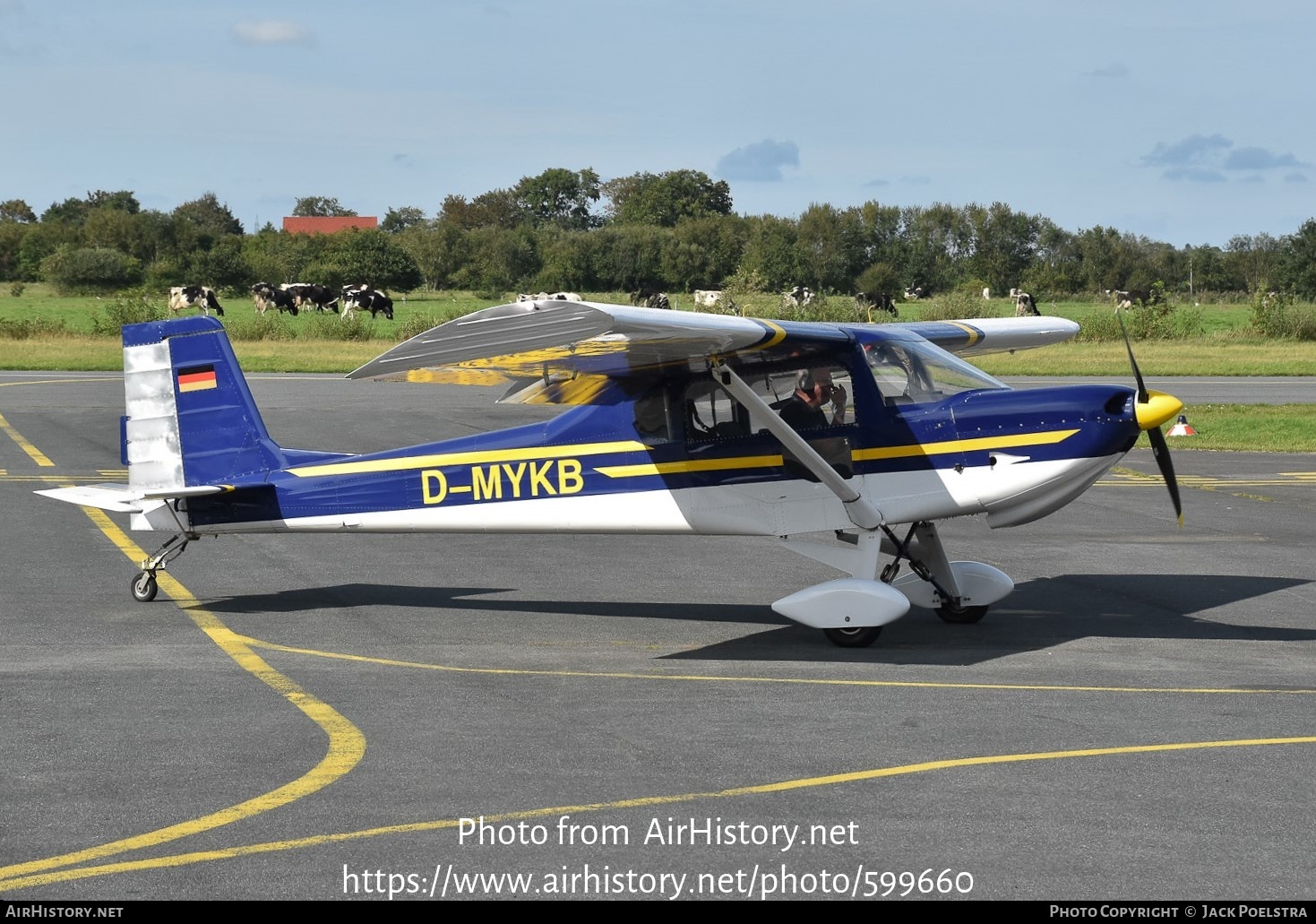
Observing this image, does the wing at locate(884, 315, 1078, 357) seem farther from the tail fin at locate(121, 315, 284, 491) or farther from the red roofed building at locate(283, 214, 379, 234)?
the red roofed building at locate(283, 214, 379, 234)

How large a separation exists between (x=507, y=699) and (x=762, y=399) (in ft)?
10.1

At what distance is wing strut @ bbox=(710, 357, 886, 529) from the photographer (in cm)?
1002

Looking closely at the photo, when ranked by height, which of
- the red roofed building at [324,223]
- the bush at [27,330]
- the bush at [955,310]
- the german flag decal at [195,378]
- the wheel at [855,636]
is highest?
the red roofed building at [324,223]

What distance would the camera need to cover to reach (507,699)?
867 cm

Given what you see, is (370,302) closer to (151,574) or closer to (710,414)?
(151,574)

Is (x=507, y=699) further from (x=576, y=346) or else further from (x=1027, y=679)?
(x=1027, y=679)

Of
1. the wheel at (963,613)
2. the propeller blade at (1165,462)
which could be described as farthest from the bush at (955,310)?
the propeller blade at (1165,462)

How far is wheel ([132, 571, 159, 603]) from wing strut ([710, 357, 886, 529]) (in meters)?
5.16

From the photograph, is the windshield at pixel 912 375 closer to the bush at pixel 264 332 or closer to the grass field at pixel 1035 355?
the grass field at pixel 1035 355

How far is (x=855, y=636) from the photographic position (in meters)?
10.1

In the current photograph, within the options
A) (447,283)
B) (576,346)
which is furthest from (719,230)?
(576,346)

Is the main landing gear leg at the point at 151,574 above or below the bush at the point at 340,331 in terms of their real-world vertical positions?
below

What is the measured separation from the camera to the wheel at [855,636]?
33.2 feet

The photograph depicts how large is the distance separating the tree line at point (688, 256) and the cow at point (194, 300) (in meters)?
21.8
